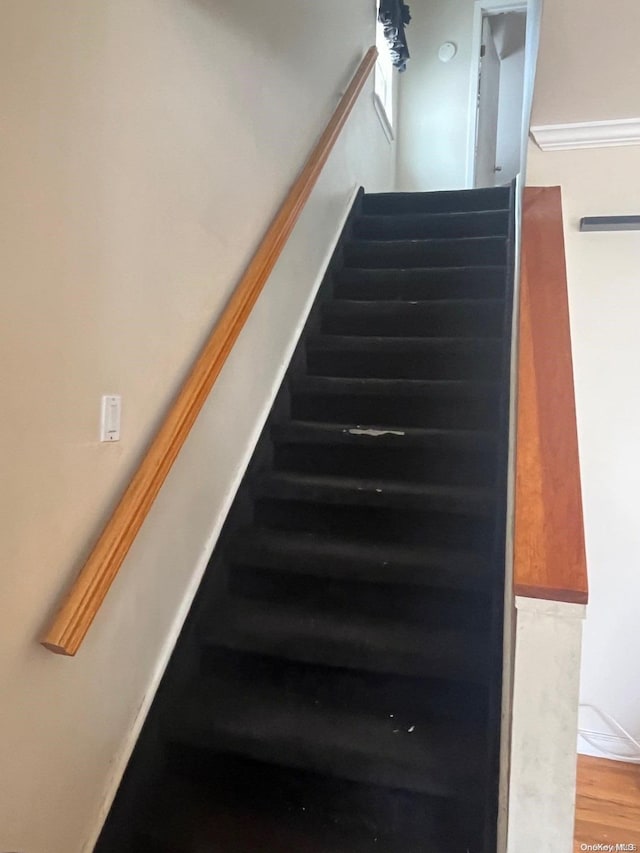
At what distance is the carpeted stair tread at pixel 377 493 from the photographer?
189cm

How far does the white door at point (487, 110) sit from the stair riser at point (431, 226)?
6.70ft

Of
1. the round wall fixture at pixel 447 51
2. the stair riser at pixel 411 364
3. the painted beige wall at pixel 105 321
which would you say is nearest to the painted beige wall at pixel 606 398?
the stair riser at pixel 411 364

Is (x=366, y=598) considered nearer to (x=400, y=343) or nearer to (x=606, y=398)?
(x=400, y=343)

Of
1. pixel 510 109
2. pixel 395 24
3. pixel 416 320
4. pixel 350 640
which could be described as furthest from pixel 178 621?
pixel 510 109

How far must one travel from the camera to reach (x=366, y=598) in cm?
180

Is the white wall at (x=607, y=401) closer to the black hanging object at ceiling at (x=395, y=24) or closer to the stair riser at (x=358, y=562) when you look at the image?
the stair riser at (x=358, y=562)

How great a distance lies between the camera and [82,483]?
125 centimetres

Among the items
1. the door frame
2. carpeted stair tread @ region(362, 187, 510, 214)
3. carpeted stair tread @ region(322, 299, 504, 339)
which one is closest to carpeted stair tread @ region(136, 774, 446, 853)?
carpeted stair tread @ region(322, 299, 504, 339)

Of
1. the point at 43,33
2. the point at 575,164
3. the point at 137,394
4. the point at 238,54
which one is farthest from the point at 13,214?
the point at 575,164

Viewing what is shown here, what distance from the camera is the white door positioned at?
4793 millimetres

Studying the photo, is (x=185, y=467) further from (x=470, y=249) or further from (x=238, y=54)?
(x=470, y=249)

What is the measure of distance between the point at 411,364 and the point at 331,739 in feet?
4.67

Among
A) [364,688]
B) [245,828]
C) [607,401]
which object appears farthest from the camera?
[607,401]

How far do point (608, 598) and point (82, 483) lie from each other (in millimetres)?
2009
